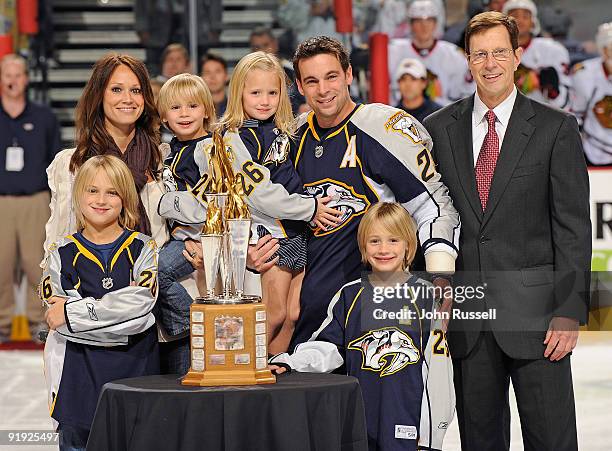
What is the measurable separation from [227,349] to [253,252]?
652 mm

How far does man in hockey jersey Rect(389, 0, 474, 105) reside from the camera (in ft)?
25.6

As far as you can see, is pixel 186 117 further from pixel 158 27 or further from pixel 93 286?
pixel 158 27

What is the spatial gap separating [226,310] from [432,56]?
505 cm

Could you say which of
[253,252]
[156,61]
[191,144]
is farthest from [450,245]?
[156,61]

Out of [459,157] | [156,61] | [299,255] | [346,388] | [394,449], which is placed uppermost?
[156,61]

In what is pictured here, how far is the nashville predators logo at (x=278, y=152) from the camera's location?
3717mm

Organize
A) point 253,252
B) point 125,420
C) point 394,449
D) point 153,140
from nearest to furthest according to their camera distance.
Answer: point 125,420, point 394,449, point 253,252, point 153,140

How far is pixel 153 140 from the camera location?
399cm

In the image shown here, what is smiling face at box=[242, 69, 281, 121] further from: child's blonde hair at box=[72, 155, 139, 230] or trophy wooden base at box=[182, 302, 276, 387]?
trophy wooden base at box=[182, 302, 276, 387]

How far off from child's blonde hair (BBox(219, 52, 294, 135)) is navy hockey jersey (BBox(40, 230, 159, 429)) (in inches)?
19.4

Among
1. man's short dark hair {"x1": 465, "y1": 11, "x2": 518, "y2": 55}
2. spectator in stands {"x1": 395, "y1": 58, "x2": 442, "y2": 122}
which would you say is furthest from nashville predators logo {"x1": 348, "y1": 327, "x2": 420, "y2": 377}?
spectator in stands {"x1": 395, "y1": 58, "x2": 442, "y2": 122}

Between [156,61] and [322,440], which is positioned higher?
[156,61]

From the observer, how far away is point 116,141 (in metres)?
3.97

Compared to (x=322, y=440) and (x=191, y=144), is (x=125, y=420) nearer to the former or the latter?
(x=322, y=440)
